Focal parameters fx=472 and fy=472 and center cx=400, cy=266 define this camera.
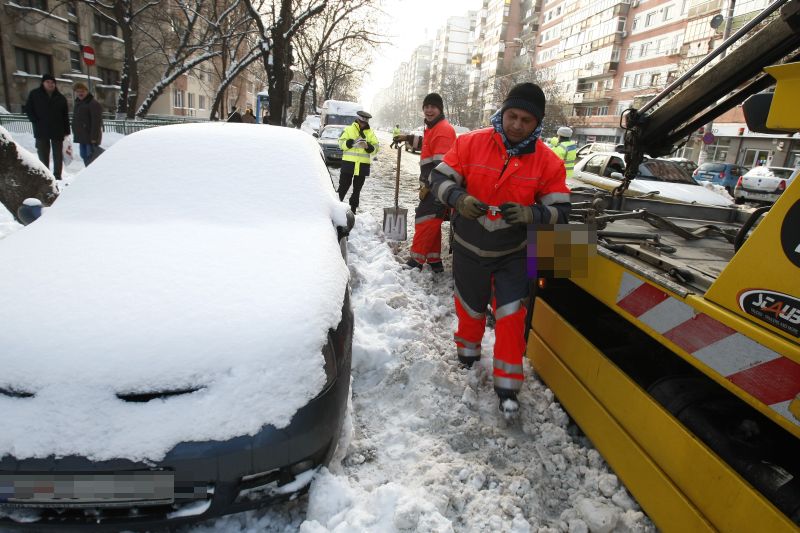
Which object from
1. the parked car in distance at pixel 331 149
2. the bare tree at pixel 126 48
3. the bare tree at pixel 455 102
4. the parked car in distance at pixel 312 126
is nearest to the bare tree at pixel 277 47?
the parked car in distance at pixel 331 149

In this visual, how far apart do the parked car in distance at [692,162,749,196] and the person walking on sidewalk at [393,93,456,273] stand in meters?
18.9

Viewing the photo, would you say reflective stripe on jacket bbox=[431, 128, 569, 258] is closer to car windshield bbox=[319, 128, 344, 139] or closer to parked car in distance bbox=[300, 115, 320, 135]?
car windshield bbox=[319, 128, 344, 139]

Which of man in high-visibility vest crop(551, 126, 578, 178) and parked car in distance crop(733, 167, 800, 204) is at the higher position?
man in high-visibility vest crop(551, 126, 578, 178)

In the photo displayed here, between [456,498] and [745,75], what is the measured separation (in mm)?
2696

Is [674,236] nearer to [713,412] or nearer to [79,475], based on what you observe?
[713,412]

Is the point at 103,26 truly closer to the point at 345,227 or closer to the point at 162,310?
the point at 345,227

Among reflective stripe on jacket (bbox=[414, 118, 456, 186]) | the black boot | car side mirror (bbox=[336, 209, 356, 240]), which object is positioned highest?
reflective stripe on jacket (bbox=[414, 118, 456, 186])

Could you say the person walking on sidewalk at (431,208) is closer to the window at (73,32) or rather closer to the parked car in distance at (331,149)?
the parked car in distance at (331,149)

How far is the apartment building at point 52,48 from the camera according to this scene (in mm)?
21703

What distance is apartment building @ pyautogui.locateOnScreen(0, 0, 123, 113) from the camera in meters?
21.7

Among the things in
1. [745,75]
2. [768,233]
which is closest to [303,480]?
[768,233]

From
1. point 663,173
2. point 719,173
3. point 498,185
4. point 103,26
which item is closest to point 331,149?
point 663,173

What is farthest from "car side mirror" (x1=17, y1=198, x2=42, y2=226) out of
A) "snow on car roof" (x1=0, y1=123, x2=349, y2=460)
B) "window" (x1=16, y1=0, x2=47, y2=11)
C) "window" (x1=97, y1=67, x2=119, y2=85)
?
"window" (x1=97, y1=67, x2=119, y2=85)

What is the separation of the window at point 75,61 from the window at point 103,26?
2.96 m
